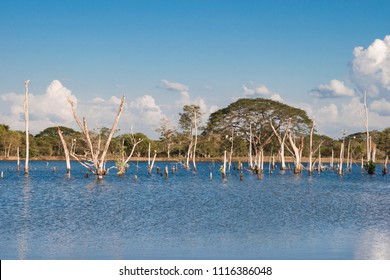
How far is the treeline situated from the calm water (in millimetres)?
21669

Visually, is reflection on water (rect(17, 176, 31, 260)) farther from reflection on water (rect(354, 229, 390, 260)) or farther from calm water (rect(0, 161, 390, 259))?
reflection on water (rect(354, 229, 390, 260))

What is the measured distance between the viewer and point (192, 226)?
22.1 metres

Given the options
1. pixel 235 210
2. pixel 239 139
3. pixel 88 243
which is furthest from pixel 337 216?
pixel 239 139

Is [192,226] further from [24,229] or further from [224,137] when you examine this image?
[224,137]

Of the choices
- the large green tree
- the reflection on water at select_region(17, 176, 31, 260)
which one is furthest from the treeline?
the reflection on water at select_region(17, 176, 31, 260)

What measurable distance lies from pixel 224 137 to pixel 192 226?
6122 centimetres

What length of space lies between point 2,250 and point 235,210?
1356 cm

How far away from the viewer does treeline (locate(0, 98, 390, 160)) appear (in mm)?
78375

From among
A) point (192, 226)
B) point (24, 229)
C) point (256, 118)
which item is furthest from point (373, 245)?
point (256, 118)

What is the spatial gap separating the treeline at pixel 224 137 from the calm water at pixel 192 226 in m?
21.7

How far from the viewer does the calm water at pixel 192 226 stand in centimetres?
1662
